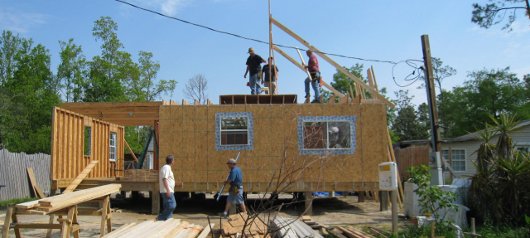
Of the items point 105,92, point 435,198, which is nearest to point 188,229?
point 435,198

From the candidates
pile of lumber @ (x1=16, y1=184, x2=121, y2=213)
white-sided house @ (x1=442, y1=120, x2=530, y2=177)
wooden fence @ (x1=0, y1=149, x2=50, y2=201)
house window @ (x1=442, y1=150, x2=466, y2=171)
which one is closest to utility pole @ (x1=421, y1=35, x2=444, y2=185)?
pile of lumber @ (x1=16, y1=184, x2=121, y2=213)

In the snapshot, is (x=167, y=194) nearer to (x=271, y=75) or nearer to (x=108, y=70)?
(x=271, y=75)

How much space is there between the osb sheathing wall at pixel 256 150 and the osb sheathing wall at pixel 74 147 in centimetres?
297

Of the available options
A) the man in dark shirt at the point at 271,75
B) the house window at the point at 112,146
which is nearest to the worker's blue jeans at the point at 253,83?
the man in dark shirt at the point at 271,75

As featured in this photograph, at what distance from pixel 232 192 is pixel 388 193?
5885mm

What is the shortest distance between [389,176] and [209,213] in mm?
6980

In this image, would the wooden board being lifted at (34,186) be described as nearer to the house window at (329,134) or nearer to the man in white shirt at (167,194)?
the man in white shirt at (167,194)

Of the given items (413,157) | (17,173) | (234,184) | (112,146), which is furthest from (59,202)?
(413,157)

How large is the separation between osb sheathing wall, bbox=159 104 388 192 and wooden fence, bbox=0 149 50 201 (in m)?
8.43

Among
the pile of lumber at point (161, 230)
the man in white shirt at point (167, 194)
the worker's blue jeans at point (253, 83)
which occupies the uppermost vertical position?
the worker's blue jeans at point (253, 83)

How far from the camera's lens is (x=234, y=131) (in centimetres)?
1455

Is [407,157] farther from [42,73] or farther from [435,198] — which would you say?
[42,73]

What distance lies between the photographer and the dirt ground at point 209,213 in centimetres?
1206

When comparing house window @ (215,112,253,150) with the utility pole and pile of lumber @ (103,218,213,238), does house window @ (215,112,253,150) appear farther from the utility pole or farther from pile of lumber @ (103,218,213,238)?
pile of lumber @ (103,218,213,238)
